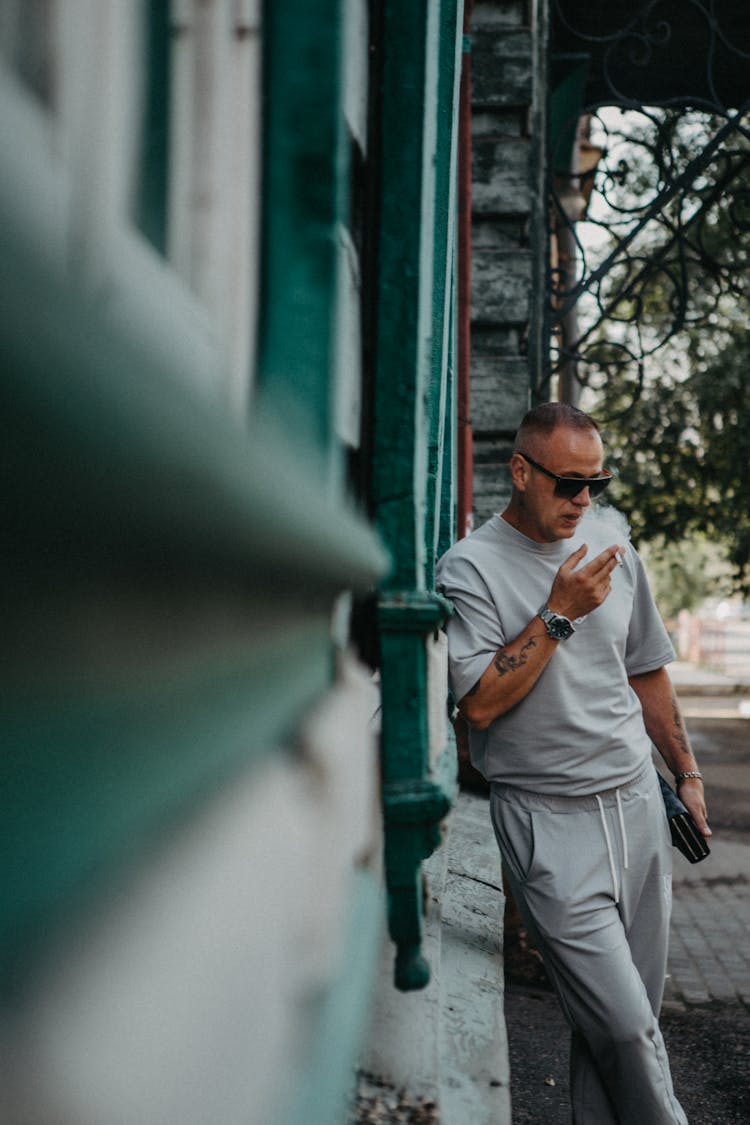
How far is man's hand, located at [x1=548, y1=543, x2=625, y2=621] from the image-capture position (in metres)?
2.78

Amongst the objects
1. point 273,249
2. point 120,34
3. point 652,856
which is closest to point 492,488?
point 652,856

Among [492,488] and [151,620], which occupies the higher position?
[151,620]

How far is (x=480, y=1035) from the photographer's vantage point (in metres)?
2.50

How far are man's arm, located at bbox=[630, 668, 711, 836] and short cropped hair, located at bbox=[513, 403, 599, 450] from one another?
759mm

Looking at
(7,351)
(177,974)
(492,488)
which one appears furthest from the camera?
(492,488)

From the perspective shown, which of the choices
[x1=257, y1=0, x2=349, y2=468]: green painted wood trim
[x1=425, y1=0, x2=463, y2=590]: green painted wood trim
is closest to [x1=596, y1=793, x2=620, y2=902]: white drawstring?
[x1=425, y1=0, x2=463, y2=590]: green painted wood trim

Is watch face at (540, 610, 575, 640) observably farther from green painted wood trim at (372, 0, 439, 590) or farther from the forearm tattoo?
green painted wood trim at (372, 0, 439, 590)

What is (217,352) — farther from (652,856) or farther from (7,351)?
(652,856)

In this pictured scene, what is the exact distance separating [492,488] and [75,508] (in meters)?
5.01

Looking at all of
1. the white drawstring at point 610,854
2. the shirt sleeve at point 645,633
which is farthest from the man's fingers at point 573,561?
the white drawstring at point 610,854

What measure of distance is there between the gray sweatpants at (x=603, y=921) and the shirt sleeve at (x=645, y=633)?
13.2 inches

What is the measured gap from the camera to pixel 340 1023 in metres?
0.92

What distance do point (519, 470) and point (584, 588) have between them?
1.35 ft

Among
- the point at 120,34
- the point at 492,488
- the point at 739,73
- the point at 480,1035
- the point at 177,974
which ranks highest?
the point at 739,73
